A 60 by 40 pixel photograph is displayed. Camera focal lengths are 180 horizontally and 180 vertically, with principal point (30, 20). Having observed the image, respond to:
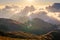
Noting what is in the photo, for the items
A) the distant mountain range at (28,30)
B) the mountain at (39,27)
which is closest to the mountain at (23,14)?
the distant mountain range at (28,30)

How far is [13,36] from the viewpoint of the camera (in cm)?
647

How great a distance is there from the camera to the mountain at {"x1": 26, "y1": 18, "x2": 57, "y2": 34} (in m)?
6.47

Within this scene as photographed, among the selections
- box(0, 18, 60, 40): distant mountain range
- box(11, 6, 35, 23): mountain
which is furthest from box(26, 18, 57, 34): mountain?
box(11, 6, 35, 23): mountain

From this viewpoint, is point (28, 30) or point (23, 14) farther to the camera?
point (23, 14)

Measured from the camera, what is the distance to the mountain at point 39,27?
6.47 m

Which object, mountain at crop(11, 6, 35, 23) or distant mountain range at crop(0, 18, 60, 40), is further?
mountain at crop(11, 6, 35, 23)

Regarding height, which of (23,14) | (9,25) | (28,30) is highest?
(23,14)

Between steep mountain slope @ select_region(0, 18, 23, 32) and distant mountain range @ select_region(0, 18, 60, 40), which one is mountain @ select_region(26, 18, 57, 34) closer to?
distant mountain range @ select_region(0, 18, 60, 40)

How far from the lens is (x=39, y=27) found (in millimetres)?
6488

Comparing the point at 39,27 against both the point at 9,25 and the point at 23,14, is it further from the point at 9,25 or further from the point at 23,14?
the point at 9,25

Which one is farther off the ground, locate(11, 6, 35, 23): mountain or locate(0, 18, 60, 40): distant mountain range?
locate(11, 6, 35, 23): mountain

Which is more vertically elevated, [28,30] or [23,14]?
[23,14]

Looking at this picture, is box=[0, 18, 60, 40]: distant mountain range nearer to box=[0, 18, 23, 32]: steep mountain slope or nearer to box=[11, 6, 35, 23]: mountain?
box=[0, 18, 23, 32]: steep mountain slope

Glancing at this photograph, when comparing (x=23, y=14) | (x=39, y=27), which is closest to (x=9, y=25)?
(x=23, y=14)
